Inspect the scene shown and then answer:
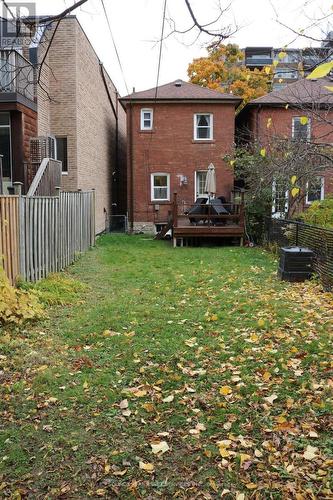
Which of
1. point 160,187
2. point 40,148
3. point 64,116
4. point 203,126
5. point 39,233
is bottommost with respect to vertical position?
point 39,233

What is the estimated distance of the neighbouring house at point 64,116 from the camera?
14617 mm

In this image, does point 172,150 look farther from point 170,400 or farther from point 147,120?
point 170,400

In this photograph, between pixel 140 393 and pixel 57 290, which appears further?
pixel 57 290

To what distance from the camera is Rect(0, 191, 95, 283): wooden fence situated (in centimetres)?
782

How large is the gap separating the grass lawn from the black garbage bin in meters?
1.78

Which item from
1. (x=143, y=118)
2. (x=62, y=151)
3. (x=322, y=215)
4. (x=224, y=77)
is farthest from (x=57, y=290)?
(x=224, y=77)

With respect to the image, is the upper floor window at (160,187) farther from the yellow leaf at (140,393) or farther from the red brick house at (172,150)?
the yellow leaf at (140,393)

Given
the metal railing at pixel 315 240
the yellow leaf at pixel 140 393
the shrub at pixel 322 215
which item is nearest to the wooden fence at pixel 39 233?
the yellow leaf at pixel 140 393

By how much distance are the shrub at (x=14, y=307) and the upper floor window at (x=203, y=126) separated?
17826mm

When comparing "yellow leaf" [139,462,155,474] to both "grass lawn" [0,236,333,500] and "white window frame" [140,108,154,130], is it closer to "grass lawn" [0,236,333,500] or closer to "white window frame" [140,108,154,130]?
"grass lawn" [0,236,333,500]

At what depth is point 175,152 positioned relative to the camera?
23.0 m

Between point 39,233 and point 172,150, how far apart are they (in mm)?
14518

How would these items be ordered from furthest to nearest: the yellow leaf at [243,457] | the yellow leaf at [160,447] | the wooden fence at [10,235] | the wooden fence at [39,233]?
the wooden fence at [39,233], the wooden fence at [10,235], the yellow leaf at [160,447], the yellow leaf at [243,457]

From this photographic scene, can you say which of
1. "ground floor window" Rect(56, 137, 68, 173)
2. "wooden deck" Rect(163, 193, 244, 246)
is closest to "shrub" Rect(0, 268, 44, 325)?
"wooden deck" Rect(163, 193, 244, 246)
